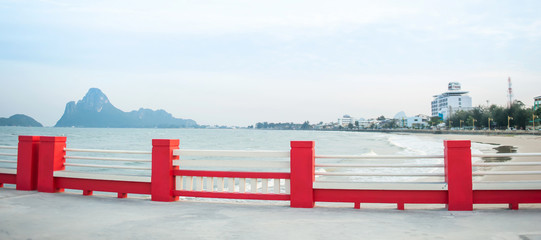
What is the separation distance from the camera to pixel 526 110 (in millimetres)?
95750

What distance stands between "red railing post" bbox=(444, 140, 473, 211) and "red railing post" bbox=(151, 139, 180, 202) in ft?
14.7

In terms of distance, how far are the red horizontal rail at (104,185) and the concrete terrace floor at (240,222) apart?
1.18 ft

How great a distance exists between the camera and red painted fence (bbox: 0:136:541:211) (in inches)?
226

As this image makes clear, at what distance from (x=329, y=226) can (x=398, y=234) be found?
85cm

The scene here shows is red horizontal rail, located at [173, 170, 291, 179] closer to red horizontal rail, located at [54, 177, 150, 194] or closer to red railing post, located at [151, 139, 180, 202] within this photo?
red railing post, located at [151, 139, 180, 202]

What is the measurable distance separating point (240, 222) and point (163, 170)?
2.07 metres

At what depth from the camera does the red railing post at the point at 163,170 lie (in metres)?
6.48

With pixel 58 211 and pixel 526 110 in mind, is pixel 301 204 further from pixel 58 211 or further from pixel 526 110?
pixel 526 110

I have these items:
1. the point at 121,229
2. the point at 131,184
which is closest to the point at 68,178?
the point at 131,184

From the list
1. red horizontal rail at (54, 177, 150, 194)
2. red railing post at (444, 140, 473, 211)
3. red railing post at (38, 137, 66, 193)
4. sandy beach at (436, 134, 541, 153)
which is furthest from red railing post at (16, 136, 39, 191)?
sandy beach at (436, 134, 541, 153)

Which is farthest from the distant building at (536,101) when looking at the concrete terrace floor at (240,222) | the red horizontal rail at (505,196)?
the concrete terrace floor at (240,222)

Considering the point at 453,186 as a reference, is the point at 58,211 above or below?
below

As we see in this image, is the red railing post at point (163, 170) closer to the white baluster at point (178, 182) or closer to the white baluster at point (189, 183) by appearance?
the white baluster at point (178, 182)

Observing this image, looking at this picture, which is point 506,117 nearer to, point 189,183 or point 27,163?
point 189,183
